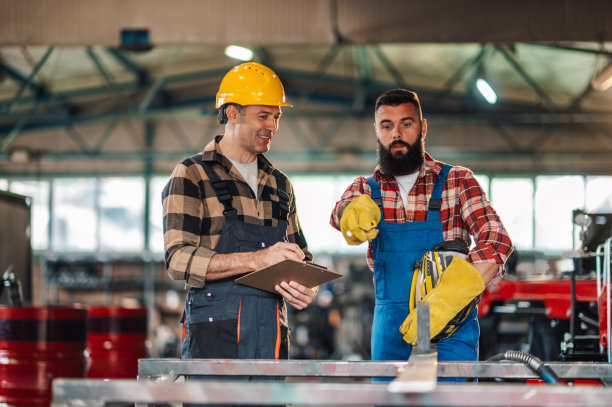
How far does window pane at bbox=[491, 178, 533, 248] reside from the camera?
17.7m

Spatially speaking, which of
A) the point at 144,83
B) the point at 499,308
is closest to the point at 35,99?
the point at 144,83

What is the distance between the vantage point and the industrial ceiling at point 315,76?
7684 millimetres

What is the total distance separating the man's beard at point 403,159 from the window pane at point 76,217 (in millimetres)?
17046

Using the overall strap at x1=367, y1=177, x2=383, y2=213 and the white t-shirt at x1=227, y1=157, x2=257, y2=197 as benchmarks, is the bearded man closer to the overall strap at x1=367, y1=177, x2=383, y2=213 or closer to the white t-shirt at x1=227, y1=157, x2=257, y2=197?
the overall strap at x1=367, y1=177, x2=383, y2=213

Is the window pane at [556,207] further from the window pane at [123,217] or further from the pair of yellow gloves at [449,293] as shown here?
the pair of yellow gloves at [449,293]

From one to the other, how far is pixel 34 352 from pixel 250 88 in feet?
7.81

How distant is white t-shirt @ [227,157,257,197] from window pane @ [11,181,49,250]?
678 inches

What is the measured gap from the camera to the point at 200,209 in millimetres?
3111

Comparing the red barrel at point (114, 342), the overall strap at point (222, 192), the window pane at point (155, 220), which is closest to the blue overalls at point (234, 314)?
the overall strap at point (222, 192)

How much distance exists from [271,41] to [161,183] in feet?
40.7

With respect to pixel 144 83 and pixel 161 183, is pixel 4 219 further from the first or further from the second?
pixel 161 183

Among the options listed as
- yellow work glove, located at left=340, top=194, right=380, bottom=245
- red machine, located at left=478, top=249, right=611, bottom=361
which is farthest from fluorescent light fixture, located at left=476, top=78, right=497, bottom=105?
yellow work glove, located at left=340, top=194, right=380, bottom=245

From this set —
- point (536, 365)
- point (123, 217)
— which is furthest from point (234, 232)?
point (123, 217)

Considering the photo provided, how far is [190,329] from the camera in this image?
302cm
